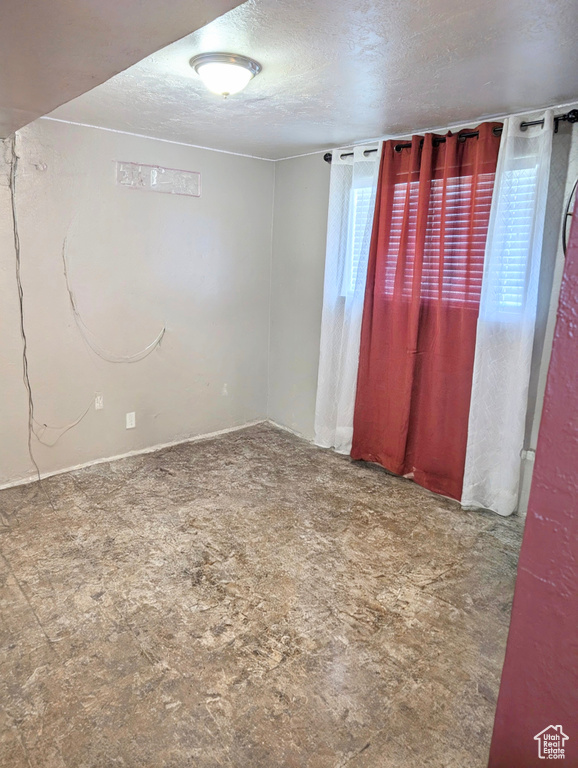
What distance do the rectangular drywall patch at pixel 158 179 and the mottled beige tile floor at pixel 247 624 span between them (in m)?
2.06

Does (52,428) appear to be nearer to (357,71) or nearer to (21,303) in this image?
(21,303)

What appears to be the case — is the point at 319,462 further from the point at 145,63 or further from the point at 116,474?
the point at 145,63

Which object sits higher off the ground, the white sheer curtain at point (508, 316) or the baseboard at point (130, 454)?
the white sheer curtain at point (508, 316)

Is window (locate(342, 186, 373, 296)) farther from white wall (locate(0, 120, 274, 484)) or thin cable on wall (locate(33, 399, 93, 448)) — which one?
thin cable on wall (locate(33, 399, 93, 448))

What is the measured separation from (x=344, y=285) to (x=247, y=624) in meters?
2.47

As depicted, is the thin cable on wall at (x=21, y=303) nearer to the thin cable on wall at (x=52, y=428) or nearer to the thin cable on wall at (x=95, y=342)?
the thin cable on wall at (x=52, y=428)

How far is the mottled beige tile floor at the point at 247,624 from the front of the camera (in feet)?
5.27

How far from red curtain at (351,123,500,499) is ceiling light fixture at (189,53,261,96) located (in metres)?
1.37

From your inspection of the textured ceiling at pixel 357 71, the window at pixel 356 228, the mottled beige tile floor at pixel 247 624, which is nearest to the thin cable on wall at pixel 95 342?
the mottled beige tile floor at pixel 247 624

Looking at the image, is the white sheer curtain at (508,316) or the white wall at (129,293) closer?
the white sheer curtain at (508,316)

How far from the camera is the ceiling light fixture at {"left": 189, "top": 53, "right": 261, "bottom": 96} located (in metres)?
2.05

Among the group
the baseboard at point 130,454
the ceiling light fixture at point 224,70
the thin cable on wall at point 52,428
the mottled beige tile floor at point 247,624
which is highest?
the ceiling light fixture at point 224,70

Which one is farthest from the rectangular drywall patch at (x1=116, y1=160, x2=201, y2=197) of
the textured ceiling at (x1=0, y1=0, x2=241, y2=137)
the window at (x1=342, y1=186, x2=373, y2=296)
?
the textured ceiling at (x1=0, y1=0, x2=241, y2=137)

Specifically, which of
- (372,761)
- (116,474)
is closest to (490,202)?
(372,761)
